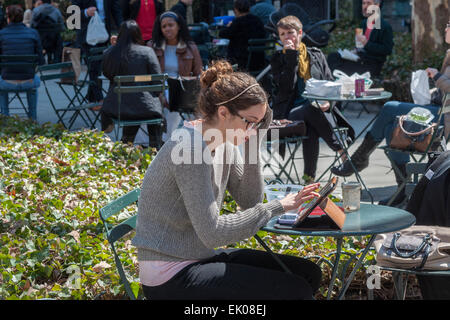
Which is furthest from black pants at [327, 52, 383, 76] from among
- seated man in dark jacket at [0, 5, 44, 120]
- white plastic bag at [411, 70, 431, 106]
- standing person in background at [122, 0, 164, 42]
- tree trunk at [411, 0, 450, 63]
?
seated man in dark jacket at [0, 5, 44, 120]

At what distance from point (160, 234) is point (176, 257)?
0.37 ft

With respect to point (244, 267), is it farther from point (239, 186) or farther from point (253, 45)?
point (253, 45)

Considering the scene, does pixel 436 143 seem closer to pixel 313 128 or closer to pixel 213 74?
pixel 313 128

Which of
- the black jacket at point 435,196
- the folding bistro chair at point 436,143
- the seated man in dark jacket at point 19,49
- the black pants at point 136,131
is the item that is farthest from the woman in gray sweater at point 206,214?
the seated man in dark jacket at point 19,49

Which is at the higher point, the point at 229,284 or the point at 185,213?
the point at 185,213

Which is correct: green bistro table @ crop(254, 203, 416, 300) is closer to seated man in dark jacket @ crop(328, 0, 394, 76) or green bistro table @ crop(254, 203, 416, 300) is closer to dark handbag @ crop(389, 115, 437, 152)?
dark handbag @ crop(389, 115, 437, 152)

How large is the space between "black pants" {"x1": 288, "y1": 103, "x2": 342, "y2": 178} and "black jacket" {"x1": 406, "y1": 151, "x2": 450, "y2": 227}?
2.91 m

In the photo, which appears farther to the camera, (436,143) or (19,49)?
(19,49)

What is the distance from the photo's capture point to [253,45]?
1152 centimetres

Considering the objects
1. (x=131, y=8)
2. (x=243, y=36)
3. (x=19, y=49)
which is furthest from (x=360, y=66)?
(x=19, y=49)

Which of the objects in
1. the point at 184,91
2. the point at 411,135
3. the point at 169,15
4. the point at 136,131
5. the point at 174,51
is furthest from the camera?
the point at 174,51

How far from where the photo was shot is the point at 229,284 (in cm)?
295

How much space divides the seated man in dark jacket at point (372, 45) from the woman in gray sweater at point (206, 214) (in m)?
7.18

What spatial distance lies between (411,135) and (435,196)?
214 cm
